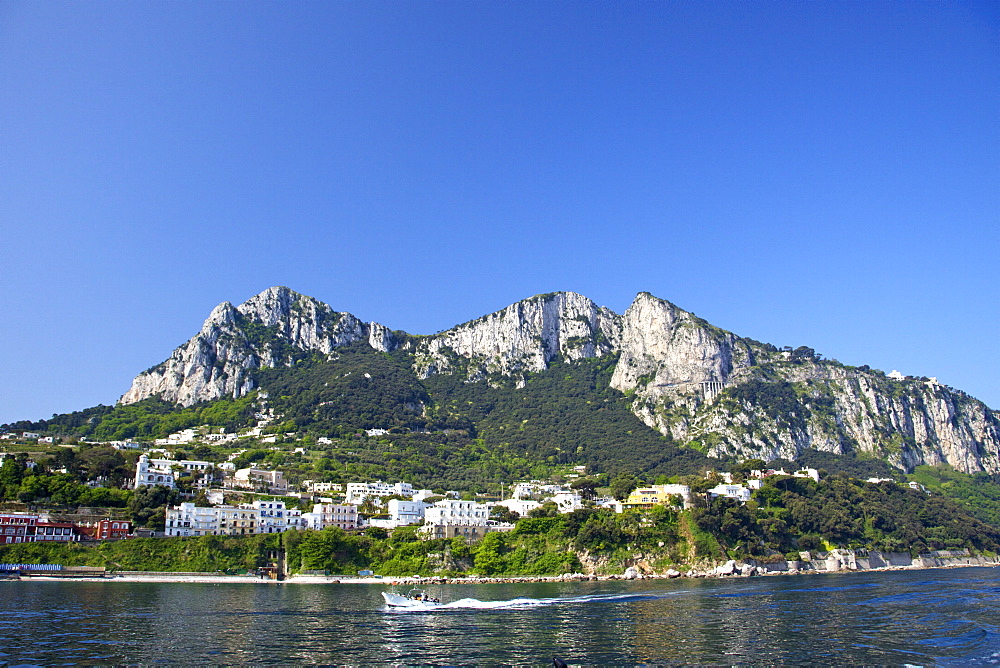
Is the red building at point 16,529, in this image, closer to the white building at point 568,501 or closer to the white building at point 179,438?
the white building at point 568,501

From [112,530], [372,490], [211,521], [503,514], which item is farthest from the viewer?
[372,490]

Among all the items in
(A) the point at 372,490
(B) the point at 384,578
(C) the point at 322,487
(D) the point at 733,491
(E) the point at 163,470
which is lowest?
(B) the point at 384,578

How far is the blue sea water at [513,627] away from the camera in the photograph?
34.5 m

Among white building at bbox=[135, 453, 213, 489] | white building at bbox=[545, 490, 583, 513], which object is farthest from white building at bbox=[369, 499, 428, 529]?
white building at bbox=[135, 453, 213, 489]

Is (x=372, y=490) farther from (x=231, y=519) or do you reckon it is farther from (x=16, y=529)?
(x=16, y=529)

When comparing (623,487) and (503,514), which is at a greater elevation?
(623,487)

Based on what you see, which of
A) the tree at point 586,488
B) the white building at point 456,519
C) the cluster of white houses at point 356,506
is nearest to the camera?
the cluster of white houses at point 356,506

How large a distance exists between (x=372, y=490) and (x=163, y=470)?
110 feet

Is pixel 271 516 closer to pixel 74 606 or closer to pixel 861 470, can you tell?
pixel 74 606

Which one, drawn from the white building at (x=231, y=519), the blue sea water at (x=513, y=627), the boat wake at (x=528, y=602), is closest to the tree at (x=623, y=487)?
the white building at (x=231, y=519)

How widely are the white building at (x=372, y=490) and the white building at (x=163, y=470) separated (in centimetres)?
2513

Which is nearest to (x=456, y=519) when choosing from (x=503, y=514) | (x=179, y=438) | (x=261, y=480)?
(x=503, y=514)

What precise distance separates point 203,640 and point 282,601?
22119mm

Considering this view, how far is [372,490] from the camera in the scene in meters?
128
